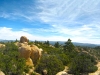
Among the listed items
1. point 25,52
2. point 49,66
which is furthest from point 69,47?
point 25,52

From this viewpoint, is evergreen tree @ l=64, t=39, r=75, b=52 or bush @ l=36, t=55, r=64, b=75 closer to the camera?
bush @ l=36, t=55, r=64, b=75

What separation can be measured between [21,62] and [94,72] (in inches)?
663

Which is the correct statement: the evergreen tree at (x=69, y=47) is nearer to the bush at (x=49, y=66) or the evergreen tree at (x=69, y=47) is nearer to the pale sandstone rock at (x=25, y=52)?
the bush at (x=49, y=66)

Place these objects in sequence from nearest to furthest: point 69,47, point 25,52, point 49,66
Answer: point 49,66 < point 25,52 < point 69,47

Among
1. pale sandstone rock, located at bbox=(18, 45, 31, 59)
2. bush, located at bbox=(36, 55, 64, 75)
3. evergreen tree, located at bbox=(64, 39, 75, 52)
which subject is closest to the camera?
bush, located at bbox=(36, 55, 64, 75)

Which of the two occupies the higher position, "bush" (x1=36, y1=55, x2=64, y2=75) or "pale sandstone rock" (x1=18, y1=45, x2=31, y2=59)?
"pale sandstone rock" (x1=18, y1=45, x2=31, y2=59)

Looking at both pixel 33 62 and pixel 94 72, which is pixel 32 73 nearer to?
pixel 33 62

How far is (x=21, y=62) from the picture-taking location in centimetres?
3444

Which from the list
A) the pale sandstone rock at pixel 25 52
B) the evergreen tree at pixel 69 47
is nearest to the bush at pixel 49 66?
the pale sandstone rock at pixel 25 52

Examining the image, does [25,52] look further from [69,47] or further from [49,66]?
[69,47]

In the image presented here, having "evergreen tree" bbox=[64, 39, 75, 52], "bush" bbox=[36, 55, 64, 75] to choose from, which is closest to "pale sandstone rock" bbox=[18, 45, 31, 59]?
"bush" bbox=[36, 55, 64, 75]

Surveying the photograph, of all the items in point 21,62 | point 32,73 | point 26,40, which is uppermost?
point 26,40

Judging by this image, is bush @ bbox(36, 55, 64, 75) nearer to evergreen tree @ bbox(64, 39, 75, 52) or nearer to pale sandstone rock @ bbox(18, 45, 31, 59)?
pale sandstone rock @ bbox(18, 45, 31, 59)

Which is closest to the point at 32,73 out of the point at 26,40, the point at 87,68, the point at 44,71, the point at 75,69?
the point at 44,71
